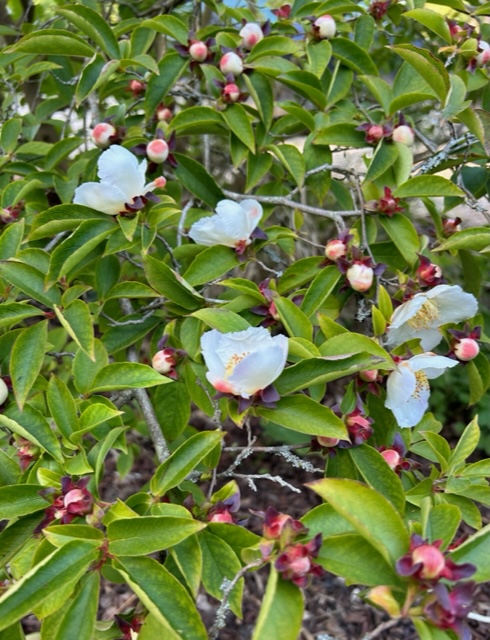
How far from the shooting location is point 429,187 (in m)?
1.15

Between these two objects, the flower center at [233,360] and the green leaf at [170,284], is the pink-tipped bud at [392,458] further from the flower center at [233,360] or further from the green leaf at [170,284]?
the green leaf at [170,284]

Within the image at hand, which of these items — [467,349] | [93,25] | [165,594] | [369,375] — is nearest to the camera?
[165,594]

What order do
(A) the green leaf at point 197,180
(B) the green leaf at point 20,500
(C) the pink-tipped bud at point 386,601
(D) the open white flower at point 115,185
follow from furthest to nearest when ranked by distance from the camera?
(A) the green leaf at point 197,180
(D) the open white flower at point 115,185
(B) the green leaf at point 20,500
(C) the pink-tipped bud at point 386,601

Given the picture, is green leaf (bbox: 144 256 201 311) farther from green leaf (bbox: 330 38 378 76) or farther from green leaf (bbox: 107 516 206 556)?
green leaf (bbox: 330 38 378 76)

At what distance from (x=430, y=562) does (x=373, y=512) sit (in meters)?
0.08

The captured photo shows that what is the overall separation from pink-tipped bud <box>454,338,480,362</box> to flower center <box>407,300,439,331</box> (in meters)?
0.07

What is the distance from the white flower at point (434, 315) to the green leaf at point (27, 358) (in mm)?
594

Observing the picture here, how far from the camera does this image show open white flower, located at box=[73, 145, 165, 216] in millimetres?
1063

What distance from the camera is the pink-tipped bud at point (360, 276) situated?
1.07 m

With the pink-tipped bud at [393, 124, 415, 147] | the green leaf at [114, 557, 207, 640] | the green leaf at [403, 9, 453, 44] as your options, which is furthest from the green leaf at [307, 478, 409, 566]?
the green leaf at [403, 9, 453, 44]

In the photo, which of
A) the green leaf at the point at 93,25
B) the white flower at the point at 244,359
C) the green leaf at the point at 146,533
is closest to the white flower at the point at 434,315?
the white flower at the point at 244,359

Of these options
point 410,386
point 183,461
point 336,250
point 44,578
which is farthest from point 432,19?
point 44,578

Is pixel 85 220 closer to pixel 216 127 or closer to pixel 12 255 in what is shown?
pixel 12 255

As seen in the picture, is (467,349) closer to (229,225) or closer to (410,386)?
(410,386)
